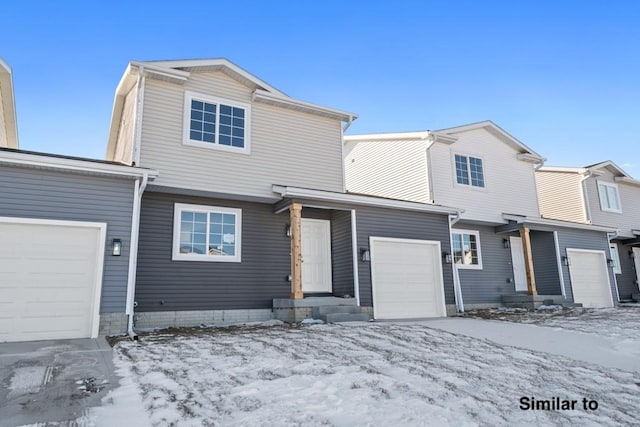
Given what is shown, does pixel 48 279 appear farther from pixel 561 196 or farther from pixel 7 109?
pixel 561 196

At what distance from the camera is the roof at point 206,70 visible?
8898mm

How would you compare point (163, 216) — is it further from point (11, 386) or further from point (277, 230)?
point (11, 386)

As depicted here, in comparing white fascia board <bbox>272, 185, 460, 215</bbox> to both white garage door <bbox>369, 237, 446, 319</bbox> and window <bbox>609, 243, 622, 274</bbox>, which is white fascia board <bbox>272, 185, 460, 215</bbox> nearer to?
white garage door <bbox>369, 237, 446, 319</bbox>

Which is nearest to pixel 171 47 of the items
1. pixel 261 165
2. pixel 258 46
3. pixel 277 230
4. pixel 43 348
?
pixel 258 46

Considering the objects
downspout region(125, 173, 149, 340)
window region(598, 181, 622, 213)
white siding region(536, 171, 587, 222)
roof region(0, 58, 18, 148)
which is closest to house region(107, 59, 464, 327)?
downspout region(125, 173, 149, 340)

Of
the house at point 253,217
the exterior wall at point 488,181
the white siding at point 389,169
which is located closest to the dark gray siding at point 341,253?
the house at point 253,217

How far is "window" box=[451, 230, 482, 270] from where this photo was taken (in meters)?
13.1

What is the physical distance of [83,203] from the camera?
721 centimetres

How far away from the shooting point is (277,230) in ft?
32.7

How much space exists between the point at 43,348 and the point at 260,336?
3.02m

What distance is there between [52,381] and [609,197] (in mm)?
20453

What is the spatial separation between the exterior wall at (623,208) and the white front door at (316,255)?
12.3 meters

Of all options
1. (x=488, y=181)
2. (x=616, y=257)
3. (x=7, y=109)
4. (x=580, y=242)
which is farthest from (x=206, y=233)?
(x=616, y=257)

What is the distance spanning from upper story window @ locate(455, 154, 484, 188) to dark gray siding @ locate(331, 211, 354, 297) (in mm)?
4962
